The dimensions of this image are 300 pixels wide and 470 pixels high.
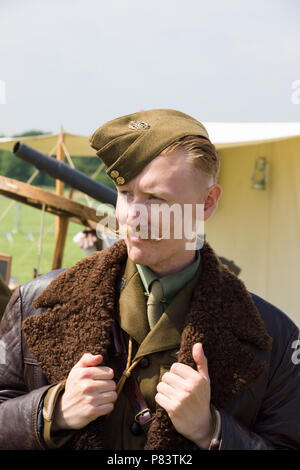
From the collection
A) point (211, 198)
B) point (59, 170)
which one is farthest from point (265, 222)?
point (211, 198)

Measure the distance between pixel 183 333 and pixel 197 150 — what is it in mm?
458

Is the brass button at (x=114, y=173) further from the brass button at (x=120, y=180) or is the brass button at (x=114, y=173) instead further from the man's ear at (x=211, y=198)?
the man's ear at (x=211, y=198)

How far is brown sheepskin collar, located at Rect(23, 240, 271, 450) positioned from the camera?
1.43 meters

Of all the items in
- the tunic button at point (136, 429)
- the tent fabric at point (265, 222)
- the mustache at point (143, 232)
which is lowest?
the tent fabric at point (265, 222)

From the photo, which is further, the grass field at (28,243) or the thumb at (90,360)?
the grass field at (28,243)

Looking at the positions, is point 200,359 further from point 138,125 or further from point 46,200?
point 46,200

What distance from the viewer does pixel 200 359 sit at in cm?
139

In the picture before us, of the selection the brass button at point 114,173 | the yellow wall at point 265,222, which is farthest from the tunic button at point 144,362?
the yellow wall at point 265,222

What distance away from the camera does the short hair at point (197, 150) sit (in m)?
1.39

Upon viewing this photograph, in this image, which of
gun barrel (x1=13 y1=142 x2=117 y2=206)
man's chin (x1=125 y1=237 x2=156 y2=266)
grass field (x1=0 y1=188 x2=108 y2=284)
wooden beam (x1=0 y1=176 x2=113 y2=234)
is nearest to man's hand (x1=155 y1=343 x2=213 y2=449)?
man's chin (x1=125 y1=237 x2=156 y2=266)

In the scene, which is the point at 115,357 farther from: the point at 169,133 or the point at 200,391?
the point at 169,133

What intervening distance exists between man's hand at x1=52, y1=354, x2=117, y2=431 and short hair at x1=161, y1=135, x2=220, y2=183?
0.52 metres

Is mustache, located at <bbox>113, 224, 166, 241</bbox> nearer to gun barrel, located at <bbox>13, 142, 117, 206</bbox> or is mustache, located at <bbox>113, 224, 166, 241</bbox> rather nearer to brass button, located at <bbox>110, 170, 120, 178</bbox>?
brass button, located at <bbox>110, 170, 120, 178</bbox>

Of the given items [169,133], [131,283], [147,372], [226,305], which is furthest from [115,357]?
[169,133]
